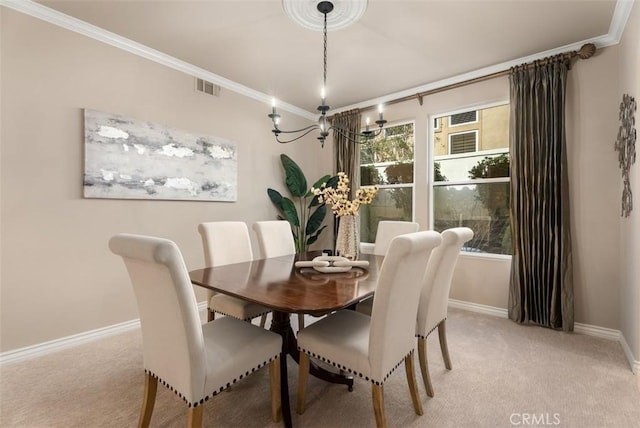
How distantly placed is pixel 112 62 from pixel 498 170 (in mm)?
4034

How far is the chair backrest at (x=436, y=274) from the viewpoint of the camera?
1.82 meters

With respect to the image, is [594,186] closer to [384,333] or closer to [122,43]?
[384,333]

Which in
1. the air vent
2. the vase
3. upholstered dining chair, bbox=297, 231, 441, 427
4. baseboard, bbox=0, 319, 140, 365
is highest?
the air vent

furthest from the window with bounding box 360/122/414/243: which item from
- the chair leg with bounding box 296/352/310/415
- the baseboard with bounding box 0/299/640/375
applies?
the chair leg with bounding box 296/352/310/415

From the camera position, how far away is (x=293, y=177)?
4.30 metres

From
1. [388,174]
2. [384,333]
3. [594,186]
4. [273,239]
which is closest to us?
[384,333]

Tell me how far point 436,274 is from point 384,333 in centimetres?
68

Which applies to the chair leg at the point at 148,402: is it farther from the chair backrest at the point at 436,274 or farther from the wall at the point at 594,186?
the wall at the point at 594,186

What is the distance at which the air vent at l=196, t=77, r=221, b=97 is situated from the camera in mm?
3377

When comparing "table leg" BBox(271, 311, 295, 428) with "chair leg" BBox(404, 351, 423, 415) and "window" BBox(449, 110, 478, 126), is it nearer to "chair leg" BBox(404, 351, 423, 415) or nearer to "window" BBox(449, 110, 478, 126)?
"chair leg" BBox(404, 351, 423, 415)

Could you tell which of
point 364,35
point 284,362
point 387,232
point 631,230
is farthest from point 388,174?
point 284,362

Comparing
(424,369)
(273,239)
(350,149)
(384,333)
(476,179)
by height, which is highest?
(350,149)

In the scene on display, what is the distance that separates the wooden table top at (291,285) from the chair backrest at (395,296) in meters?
0.17

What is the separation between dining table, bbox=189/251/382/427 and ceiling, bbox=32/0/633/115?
1.98 m
